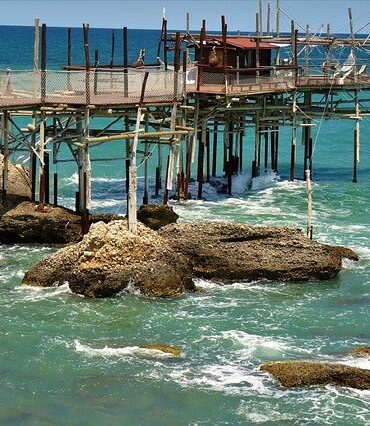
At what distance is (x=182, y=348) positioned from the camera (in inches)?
987

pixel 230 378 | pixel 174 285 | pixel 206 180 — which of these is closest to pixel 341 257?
pixel 174 285

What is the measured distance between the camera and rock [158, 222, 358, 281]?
30.6 m

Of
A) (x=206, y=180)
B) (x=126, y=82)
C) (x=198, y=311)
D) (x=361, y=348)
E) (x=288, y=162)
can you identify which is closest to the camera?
(x=361, y=348)

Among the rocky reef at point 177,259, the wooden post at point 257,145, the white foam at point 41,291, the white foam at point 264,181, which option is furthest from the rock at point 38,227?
the white foam at point 264,181

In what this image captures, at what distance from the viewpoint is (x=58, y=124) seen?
38906 mm

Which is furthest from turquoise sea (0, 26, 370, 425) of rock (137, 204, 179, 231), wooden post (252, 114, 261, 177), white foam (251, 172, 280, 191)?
white foam (251, 172, 280, 191)

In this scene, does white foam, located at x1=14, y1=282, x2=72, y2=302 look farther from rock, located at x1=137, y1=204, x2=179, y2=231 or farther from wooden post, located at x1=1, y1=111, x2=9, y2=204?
wooden post, located at x1=1, y1=111, x2=9, y2=204

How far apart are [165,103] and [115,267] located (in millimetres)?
11531

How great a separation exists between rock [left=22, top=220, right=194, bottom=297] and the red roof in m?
19.6

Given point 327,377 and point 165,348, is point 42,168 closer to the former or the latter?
point 165,348

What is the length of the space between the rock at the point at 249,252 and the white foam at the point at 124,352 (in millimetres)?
6270

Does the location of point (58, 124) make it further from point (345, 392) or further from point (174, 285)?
point (345, 392)

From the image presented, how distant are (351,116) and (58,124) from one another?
16563 mm

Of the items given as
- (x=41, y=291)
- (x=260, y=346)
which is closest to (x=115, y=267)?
(x=41, y=291)
